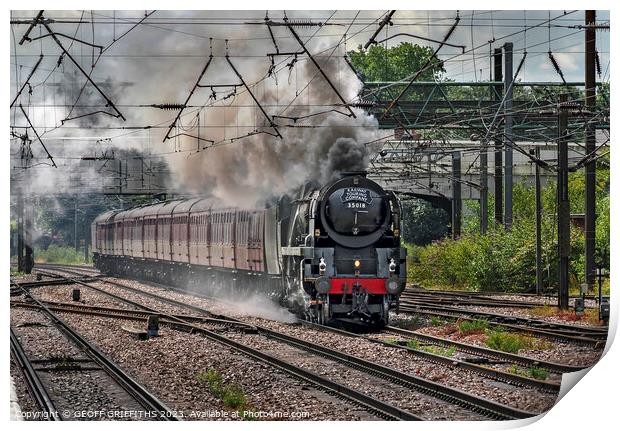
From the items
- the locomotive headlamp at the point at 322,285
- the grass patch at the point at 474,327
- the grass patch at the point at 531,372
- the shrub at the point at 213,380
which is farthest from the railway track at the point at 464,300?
the shrub at the point at 213,380

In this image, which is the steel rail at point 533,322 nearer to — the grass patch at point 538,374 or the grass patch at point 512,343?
the grass patch at point 512,343

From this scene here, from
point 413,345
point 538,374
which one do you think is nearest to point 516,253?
point 413,345

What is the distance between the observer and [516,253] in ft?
85.1

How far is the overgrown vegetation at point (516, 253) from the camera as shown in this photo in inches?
949

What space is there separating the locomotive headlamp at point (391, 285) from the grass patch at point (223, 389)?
15.2 feet

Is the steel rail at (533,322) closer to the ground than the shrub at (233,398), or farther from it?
farther from it

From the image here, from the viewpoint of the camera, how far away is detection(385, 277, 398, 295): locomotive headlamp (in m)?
17.8

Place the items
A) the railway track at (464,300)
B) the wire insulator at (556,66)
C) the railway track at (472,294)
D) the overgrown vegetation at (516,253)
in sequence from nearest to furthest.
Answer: the wire insulator at (556,66), the railway track at (464,300), the railway track at (472,294), the overgrown vegetation at (516,253)

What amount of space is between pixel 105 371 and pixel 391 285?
5.52m

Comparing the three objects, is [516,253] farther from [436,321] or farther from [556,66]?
[556,66]

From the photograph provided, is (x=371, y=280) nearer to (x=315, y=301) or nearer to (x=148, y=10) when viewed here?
(x=315, y=301)

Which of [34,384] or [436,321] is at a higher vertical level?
[436,321]

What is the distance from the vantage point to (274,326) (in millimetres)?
19250
